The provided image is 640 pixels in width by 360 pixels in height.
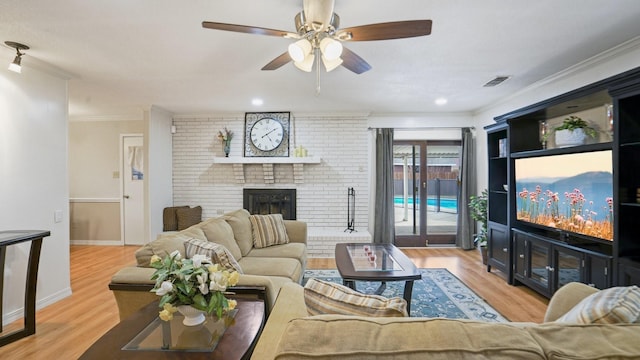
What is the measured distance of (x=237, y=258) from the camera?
118 inches

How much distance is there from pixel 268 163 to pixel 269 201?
68 centimetres

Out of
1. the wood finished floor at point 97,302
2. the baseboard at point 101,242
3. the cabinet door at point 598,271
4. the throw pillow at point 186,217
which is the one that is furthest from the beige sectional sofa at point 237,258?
the baseboard at point 101,242

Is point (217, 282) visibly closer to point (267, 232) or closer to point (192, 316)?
point (192, 316)

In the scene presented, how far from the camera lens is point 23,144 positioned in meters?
2.90

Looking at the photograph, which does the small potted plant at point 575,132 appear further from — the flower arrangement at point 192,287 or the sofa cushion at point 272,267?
the flower arrangement at point 192,287

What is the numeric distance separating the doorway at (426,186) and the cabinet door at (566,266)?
2612 mm

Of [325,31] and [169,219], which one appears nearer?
[325,31]

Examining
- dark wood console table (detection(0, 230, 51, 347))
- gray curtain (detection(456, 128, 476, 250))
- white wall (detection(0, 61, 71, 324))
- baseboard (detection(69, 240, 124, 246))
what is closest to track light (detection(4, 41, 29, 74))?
white wall (detection(0, 61, 71, 324))

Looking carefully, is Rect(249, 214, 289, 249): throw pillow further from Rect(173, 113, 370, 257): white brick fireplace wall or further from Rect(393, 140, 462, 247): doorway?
Rect(393, 140, 462, 247): doorway

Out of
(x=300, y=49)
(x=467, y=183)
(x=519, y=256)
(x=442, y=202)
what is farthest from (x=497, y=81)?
(x=300, y=49)

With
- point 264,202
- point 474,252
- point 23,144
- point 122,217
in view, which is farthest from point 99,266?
point 474,252

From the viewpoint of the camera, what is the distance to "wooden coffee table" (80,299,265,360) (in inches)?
46.1

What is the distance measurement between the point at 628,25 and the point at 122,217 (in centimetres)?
697

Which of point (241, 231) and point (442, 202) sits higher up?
point (442, 202)
